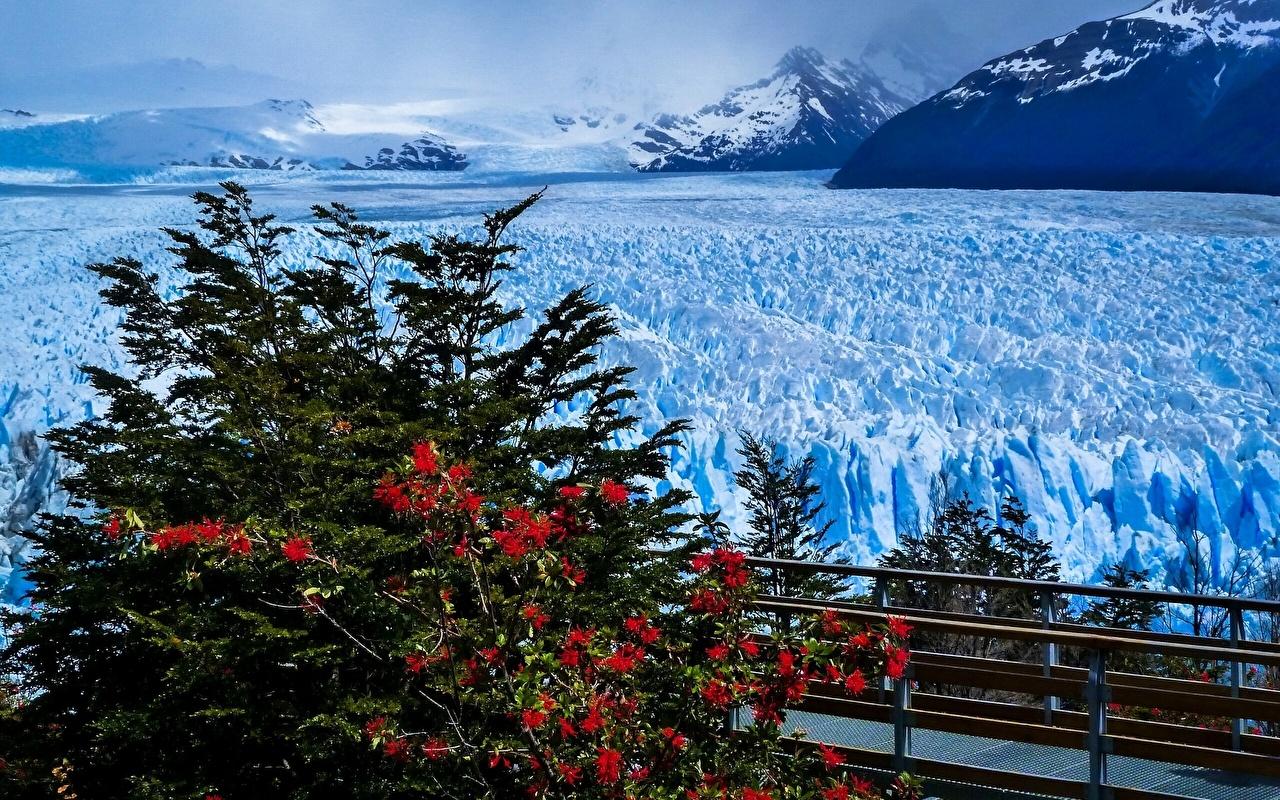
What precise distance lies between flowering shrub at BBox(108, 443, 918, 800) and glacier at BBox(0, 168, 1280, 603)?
8442 mm

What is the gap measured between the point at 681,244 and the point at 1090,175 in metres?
7.79

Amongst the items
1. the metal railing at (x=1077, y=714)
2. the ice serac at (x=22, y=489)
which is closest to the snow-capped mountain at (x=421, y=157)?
the ice serac at (x=22, y=489)

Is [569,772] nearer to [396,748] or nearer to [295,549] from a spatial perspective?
[396,748]

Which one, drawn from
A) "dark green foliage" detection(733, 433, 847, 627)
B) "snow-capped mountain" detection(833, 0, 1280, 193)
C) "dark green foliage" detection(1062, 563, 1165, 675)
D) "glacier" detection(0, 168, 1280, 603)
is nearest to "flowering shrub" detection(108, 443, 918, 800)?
"dark green foliage" detection(1062, 563, 1165, 675)

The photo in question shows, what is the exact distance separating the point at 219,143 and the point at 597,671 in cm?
2124

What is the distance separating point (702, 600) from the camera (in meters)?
3.12

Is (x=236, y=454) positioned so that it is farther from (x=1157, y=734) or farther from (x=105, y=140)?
(x=105, y=140)

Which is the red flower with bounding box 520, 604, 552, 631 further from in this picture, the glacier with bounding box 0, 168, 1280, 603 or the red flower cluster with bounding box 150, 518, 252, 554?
the glacier with bounding box 0, 168, 1280, 603

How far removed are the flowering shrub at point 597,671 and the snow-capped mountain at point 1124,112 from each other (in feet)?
56.4

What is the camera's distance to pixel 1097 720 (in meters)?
3.15

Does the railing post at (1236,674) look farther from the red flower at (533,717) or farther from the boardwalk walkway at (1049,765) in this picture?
the red flower at (533,717)

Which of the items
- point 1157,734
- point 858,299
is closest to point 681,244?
point 858,299

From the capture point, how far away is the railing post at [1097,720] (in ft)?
10.3

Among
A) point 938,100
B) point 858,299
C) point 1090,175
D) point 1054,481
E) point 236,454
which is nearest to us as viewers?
point 236,454
